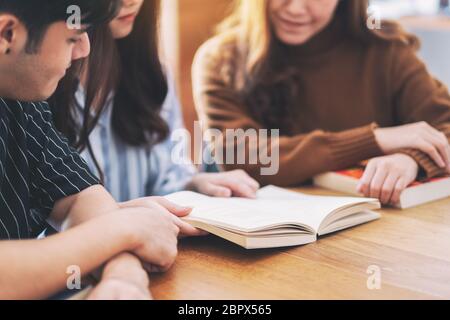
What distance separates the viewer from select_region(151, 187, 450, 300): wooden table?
86 cm

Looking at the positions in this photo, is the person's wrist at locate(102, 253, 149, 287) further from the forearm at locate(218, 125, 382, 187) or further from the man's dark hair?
the forearm at locate(218, 125, 382, 187)

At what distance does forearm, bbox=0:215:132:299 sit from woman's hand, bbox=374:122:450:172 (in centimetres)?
73

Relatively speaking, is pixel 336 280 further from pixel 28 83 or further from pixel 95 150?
pixel 95 150

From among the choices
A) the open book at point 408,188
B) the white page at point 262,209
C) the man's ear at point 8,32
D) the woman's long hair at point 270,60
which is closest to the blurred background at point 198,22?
the woman's long hair at point 270,60

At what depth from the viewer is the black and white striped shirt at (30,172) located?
1.01 m

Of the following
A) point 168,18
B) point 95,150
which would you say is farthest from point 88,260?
point 168,18

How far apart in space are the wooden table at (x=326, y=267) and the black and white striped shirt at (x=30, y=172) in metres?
0.23

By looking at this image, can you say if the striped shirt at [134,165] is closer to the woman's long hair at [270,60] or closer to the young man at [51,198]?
the woman's long hair at [270,60]

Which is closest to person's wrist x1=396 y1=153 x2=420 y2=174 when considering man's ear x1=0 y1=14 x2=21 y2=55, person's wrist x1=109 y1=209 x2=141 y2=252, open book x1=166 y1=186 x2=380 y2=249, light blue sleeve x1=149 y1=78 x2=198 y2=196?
open book x1=166 y1=186 x2=380 y2=249

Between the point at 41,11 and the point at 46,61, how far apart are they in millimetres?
81

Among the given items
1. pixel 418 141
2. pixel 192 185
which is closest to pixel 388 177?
pixel 418 141

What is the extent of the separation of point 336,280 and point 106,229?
1.10 ft

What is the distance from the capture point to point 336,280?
90 centimetres

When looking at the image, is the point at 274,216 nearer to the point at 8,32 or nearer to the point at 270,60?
the point at 8,32
